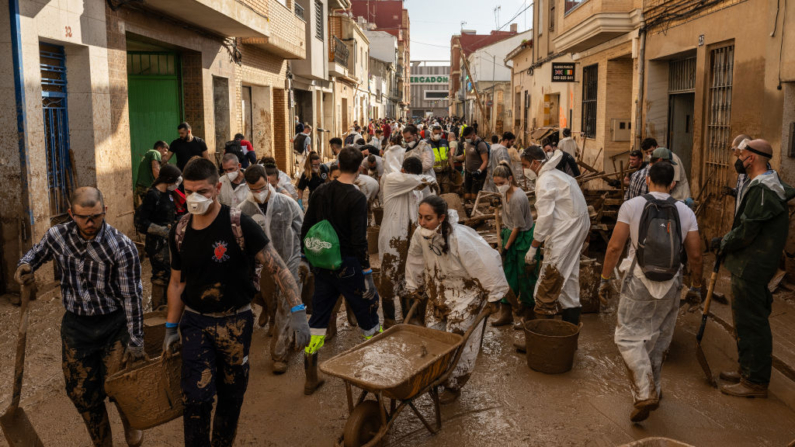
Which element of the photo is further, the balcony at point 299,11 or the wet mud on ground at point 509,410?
the balcony at point 299,11

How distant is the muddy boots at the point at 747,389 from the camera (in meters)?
5.04

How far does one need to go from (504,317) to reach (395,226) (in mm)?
1754

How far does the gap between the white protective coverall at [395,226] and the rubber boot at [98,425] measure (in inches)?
113

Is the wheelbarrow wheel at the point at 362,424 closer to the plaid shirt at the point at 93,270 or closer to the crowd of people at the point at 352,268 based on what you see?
the crowd of people at the point at 352,268

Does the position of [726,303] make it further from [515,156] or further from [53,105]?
[53,105]

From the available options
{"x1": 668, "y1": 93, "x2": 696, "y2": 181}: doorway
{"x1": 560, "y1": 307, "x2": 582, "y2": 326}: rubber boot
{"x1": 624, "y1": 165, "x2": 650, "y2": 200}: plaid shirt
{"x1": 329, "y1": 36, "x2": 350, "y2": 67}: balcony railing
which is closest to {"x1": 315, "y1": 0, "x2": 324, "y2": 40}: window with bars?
{"x1": 329, "y1": 36, "x2": 350, "y2": 67}: balcony railing

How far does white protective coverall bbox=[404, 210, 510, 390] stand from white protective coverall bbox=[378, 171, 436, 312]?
1167 mm

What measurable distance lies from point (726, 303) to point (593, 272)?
155cm

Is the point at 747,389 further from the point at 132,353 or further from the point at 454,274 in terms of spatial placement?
the point at 132,353

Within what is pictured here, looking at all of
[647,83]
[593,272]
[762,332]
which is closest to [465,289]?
[762,332]

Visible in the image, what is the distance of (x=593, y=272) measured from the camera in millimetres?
7164

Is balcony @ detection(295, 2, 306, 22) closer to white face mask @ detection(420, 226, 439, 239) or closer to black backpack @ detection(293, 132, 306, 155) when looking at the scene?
black backpack @ detection(293, 132, 306, 155)

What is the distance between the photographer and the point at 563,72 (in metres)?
17.1

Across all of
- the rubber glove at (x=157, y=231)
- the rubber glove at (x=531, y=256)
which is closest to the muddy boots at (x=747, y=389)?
the rubber glove at (x=531, y=256)
